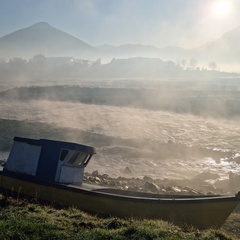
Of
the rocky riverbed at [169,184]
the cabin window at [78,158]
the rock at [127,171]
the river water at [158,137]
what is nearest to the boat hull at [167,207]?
the cabin window at [78,158]

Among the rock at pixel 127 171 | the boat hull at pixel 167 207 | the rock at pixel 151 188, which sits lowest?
the rock at pixel 127 171

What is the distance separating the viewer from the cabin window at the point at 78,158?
14180mm

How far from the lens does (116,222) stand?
9.29 metres

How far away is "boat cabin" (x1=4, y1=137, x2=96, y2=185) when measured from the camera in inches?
548

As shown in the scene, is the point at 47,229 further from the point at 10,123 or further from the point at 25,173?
the point at 10,123

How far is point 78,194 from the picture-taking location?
41.5 feet

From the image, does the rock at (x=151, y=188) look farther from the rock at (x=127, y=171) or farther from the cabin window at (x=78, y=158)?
the rock at (x=127, y=171)

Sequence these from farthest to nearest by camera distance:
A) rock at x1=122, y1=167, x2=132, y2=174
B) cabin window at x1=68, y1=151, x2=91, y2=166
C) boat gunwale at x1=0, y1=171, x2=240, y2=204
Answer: rock at x1=122, y1=167, x2=132, y2=174
cabin window at x1=68, y1=151, x2=91, y2=166
boat gunwale at x1=0, y1=171, x2=240, y2=204

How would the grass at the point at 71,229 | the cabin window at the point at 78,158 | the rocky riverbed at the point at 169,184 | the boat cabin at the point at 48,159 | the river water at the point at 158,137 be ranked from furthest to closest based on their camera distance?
the river water at the point at 158,137 → the rocky riverbed at the point at 169,184 → the cabin window at the point at 78,158 → the boat cabin at the point at 48,159 → the grass at the point at 71,229

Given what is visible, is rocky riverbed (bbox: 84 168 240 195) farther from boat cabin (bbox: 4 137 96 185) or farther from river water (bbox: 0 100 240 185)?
boat cabin (bbox: 4 137 96 185)

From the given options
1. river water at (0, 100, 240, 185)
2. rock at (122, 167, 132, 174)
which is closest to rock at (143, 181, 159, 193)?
river water at (0, 100, 240, 185)

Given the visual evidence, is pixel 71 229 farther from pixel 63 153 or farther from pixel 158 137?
pixel 158 137

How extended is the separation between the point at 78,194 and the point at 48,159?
234 cm

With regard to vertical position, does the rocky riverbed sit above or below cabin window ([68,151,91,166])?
below
